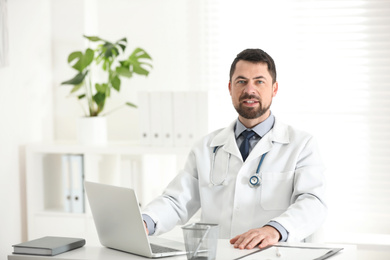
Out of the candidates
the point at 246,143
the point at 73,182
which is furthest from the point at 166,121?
the point at 246,143

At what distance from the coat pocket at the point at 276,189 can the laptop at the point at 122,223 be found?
509mm

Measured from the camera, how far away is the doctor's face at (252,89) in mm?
2525

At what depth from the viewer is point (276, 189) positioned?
246cm

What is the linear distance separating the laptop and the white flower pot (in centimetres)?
157

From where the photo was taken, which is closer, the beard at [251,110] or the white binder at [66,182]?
the beard at [251,110]

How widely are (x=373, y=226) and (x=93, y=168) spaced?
1691mm

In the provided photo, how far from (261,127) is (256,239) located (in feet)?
2.21

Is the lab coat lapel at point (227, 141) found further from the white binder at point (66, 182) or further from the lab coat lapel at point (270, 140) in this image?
the white binder at point (66, 182)

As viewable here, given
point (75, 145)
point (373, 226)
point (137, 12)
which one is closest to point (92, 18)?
point (137, 12)

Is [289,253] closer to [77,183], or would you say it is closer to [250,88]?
[250,88]

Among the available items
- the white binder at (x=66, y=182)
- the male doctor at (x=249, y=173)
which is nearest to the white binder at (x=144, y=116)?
the white binder at (x=66, y=182)

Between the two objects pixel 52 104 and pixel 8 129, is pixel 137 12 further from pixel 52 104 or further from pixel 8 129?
pixel 8 129

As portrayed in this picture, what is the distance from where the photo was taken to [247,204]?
2.46 m

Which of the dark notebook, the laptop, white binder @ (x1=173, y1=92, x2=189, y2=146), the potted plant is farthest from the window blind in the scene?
the dark notebook
